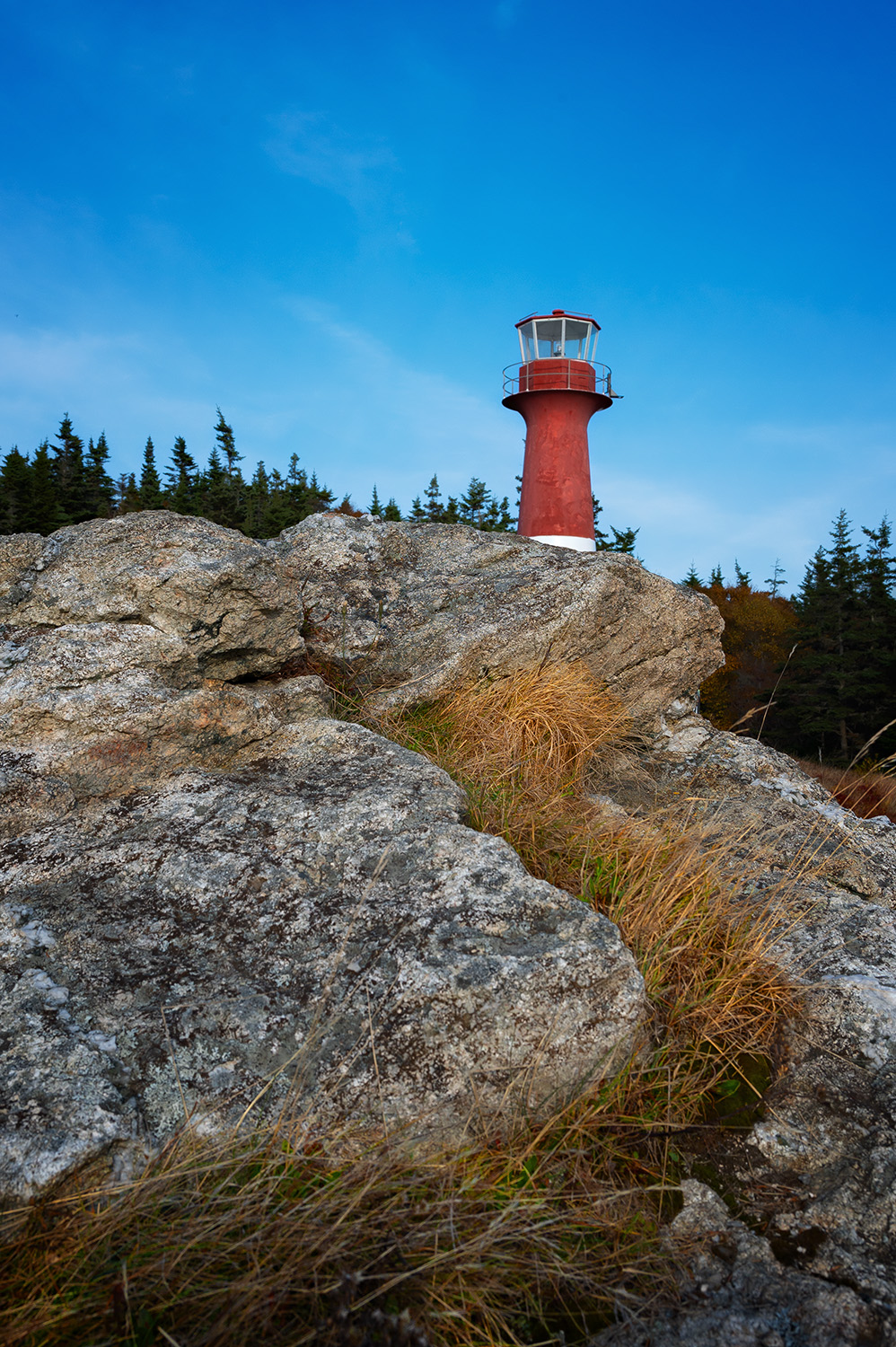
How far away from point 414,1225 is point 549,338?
1016 inches

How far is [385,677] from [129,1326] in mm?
3723

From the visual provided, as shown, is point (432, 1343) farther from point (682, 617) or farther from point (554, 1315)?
point (682, 617)

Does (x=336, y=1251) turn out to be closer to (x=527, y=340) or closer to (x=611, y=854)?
(x=611, y=854)

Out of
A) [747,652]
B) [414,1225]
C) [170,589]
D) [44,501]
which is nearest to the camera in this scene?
[414,1225]

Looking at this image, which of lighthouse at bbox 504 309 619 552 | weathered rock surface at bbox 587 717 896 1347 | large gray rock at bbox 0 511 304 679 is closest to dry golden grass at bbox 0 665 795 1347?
weathered rock surface at bbox 587 717 896 1347

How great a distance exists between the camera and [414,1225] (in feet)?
6.25

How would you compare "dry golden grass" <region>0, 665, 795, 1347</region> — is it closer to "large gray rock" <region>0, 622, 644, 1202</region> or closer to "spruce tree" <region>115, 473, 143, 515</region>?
"large gray rock" <region>0, 622, 644, 1202</region>

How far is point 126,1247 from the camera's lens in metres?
1.84

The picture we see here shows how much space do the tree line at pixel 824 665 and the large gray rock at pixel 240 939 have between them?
102ft

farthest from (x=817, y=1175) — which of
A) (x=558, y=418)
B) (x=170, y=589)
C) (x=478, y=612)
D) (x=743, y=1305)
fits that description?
(x=558, y=418)

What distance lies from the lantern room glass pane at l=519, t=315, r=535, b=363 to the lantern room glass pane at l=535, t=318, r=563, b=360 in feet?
0.60

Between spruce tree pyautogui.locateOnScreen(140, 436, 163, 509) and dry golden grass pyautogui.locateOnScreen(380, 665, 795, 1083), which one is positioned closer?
dry golden grass pyautogui.locateOnScreen(380, 665, 795, 1083)

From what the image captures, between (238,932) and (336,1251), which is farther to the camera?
(238,932)

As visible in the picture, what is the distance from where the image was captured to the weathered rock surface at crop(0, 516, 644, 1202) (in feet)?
7.47
